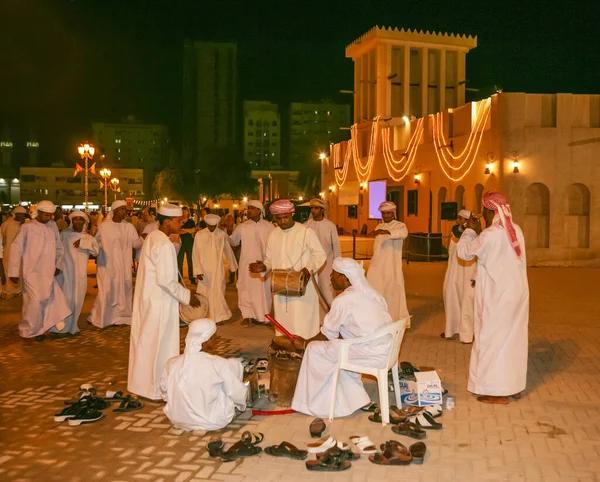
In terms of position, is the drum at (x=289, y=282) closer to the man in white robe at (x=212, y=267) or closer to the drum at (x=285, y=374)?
the drum at (x=285, y=374)

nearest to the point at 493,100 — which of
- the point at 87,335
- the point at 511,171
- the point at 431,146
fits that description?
the point at 511,171

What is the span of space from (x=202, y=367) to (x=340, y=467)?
1446mm

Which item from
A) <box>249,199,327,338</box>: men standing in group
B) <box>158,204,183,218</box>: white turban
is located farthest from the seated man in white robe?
<box>249,199,327,338</box>: men standing in group

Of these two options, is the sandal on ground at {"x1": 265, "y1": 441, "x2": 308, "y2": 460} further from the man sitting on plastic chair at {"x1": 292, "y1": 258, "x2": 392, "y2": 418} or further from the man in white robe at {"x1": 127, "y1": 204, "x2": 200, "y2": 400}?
the man in white robe at {"x1": 127, "y1": 204, "x2": 200, "y2": 400}

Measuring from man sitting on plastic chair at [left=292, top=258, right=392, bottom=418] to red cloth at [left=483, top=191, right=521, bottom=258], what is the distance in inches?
58.4

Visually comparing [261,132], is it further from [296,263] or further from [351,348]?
[351,348]

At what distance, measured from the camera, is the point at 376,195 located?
3038 cm

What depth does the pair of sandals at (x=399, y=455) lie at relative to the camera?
4734mm

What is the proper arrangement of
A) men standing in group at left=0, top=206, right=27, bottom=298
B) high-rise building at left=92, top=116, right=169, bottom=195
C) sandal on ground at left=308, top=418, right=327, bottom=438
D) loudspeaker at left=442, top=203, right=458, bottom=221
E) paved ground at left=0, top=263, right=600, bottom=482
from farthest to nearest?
high-rise building at left=92, top=116, right=169, bottom=195 < loudspeaker at left=442, top=203, right=458, bottom=221 < men standing in group at left=0, top=206, right=27, bottom=298 < sandal on ground at left=308, top=418, right=327, bottom=438 < paved ground at left=0, top=263, right=600, bottom=482

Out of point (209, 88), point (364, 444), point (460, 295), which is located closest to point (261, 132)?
point (209, 88)

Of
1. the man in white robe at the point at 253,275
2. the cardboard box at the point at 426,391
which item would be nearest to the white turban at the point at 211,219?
the man in white robe at the point at 253,275

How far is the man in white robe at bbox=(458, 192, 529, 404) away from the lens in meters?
6.28

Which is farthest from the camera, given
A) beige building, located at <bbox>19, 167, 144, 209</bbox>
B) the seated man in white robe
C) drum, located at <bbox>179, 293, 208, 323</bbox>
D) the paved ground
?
beige building, located at <bbox>19, 167, 144, 209</bbox>

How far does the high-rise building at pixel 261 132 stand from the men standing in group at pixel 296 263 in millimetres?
127420
